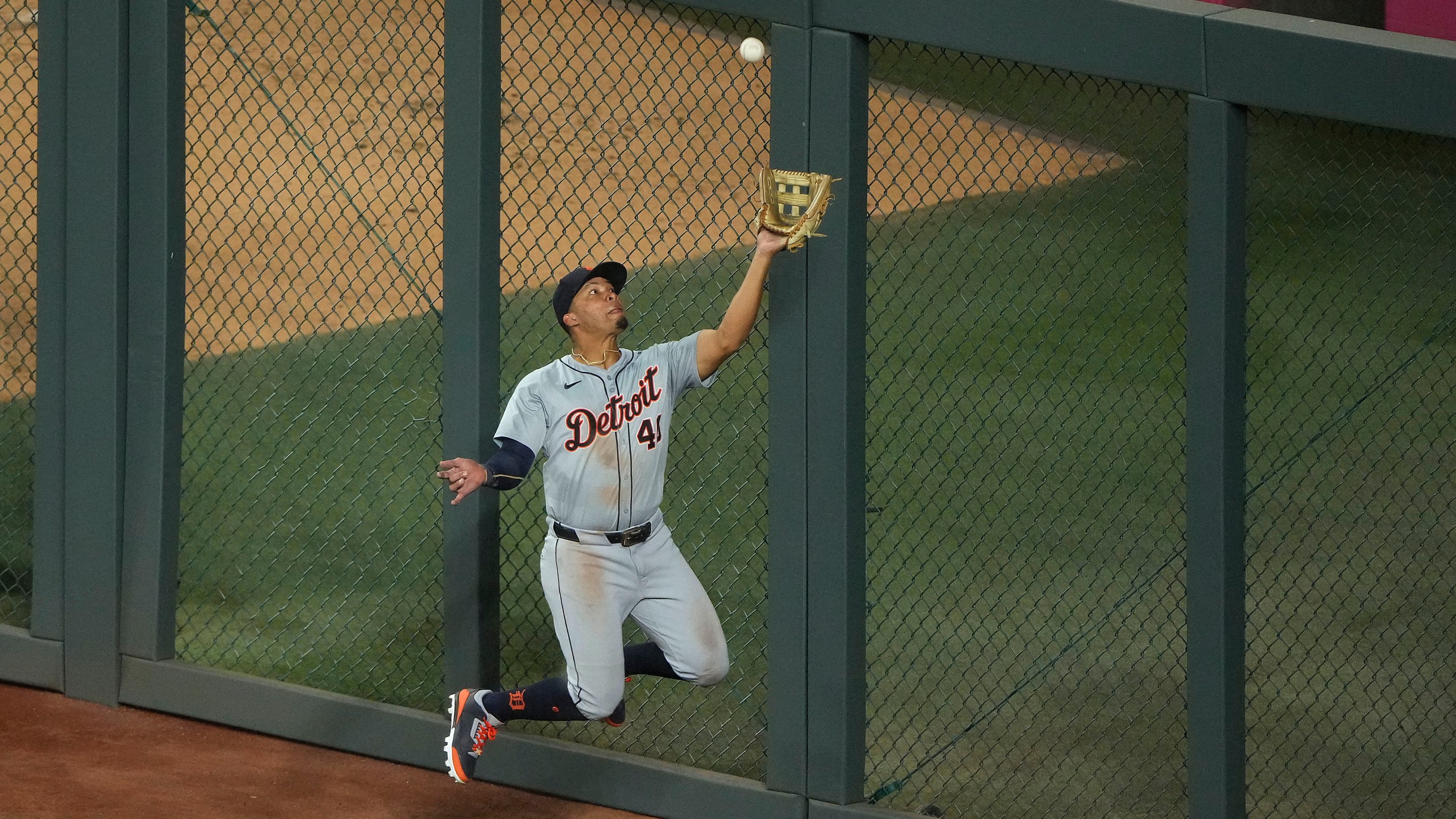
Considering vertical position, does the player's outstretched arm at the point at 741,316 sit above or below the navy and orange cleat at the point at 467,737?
above

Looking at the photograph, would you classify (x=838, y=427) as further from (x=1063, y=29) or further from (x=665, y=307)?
(x=665, y=307)

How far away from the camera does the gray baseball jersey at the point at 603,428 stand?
16.5ft

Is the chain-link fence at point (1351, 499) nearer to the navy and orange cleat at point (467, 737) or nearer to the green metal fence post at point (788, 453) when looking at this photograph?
the green metal fence post at point (788, 453)

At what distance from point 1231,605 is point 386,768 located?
317 cm

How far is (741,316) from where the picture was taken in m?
4.86

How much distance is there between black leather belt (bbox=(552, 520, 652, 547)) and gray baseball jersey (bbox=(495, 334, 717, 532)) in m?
0.02

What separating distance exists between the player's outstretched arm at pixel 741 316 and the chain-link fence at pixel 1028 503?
2.22 ft

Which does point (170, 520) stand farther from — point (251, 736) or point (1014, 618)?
point (1014, 618)

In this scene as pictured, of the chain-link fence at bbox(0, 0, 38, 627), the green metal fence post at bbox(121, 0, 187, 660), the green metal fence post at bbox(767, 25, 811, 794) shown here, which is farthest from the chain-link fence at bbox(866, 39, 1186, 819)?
the chain-link fence at bbox(0, 0, 38, 627)

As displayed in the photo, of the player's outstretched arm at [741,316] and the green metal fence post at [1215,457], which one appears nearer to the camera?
the green metal fence post at [1215,457]

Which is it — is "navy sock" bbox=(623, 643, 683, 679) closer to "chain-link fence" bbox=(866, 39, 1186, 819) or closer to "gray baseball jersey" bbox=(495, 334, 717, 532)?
"gray baseball jersey" bbox=(495, 334, 717, 532)

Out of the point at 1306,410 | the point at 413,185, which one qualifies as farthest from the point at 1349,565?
the point at 413,185

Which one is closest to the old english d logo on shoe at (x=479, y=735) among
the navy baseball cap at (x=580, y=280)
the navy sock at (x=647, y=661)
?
the navy sock at (x=647, y=661)

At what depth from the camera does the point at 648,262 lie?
11469 mm
